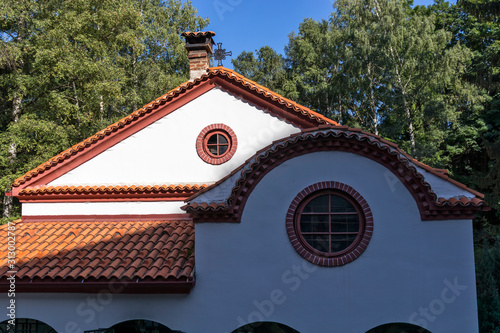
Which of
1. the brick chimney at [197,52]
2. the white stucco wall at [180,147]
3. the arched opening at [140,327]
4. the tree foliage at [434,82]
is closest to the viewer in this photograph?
the arched opening at [140,327]

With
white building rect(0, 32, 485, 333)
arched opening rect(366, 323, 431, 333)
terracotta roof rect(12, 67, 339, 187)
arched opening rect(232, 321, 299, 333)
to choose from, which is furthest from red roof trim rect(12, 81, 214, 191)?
arched opening rect(366, 323, 431, 333)

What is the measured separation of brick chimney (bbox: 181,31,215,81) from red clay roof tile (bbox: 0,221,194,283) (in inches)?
175

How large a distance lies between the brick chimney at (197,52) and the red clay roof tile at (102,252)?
446 cm

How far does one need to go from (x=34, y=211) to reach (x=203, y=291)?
5248 mm

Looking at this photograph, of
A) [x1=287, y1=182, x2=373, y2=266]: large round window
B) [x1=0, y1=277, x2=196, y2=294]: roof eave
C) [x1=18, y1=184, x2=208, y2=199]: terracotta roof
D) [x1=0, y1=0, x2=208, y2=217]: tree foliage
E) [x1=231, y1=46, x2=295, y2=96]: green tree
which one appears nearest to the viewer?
[x1=0, y1=277, x2=196, y2=294]: roof eave

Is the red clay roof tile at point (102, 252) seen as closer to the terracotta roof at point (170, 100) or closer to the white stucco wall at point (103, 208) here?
the white stucco wall at point (103, 208)

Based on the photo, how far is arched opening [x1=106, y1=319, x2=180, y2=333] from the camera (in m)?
6.93

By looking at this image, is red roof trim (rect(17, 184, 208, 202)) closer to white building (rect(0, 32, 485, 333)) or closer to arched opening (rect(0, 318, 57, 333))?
white building (rect(0, 32, 485, 333))

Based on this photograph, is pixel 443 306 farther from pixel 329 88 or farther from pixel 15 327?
pixel 329 88

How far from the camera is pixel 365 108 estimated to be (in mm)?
25469

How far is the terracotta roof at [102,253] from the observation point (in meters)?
6.14

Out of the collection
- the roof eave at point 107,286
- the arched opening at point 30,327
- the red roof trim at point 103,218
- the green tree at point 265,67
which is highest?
the green tree at point 265,67

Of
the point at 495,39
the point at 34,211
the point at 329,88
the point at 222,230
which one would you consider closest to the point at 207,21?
the point at 329,88

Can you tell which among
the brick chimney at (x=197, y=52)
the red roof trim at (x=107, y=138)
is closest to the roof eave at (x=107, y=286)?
the red roof trim at (x=107, y=138)
